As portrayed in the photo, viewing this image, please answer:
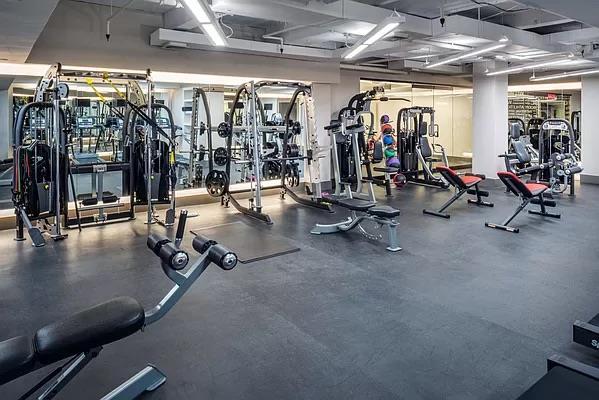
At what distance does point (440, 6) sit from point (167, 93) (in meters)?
4.61

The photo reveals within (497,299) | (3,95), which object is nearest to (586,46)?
(497,299)

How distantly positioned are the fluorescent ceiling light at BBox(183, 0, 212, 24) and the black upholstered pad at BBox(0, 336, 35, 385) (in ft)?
10.3

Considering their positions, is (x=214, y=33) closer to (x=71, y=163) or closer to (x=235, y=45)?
(x=235, y=45)

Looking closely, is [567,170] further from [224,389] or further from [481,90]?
[224,389]

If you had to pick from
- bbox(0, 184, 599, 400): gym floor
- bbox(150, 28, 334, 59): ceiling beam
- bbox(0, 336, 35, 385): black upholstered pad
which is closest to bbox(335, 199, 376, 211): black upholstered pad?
bbox(0, 184, 599, 400): gym floor

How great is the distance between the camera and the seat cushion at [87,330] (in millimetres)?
1752

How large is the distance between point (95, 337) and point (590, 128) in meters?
10.5

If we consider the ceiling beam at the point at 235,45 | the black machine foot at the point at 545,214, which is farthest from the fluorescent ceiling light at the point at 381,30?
the black machine foot at the point at 545,214

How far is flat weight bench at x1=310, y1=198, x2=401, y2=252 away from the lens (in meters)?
4.86

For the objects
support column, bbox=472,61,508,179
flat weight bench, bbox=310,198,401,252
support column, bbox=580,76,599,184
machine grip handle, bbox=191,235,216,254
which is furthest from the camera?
support column, bbox=472,61,508,179

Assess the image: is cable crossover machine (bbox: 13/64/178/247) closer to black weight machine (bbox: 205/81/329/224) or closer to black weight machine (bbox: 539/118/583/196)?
black weight machine (bbox: 205/81/329/224)

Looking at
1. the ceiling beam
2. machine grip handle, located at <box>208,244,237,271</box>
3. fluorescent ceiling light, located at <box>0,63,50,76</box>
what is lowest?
machine grip handle, located at <box>208,244,237,271</box>

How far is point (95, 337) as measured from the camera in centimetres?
183

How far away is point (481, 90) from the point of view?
9844 millimetres
